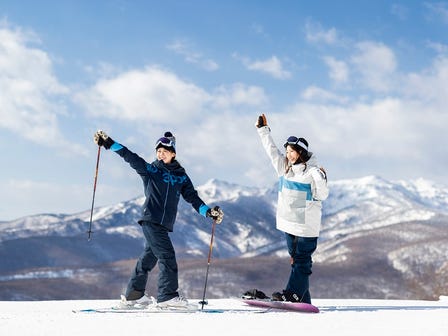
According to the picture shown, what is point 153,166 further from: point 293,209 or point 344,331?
point 344,331

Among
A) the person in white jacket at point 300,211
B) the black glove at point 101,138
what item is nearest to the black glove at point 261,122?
the person in white jacket at point 300,211

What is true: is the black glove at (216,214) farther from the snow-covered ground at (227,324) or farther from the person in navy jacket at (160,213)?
the snow-covered ground at (227,324)

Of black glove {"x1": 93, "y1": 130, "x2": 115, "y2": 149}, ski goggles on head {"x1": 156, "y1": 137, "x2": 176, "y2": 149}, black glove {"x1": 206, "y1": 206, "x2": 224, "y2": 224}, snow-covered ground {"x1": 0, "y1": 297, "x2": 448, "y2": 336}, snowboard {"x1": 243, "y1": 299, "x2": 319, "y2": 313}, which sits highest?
ski goggles on head {"x1": 156, "y1": 137, "x2": 176, "y2": 149}

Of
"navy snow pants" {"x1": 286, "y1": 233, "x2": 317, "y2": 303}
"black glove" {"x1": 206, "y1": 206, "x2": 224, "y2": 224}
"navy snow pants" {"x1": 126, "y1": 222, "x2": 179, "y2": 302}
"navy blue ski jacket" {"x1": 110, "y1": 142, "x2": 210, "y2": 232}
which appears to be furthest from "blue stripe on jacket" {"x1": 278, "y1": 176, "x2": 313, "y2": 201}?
"navy snow pants" {"x1": 126, "y1": 222, "x2": 179, "y2": 302}

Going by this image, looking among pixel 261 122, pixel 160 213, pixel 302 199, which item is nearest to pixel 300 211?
pixel 302 199

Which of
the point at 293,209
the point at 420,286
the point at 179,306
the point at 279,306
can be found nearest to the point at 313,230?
the point at 293,209

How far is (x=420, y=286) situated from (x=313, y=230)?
199255 mm

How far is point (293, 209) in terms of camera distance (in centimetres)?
788

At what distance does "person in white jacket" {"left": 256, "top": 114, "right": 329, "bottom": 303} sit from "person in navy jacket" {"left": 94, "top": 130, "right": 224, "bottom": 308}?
104cm

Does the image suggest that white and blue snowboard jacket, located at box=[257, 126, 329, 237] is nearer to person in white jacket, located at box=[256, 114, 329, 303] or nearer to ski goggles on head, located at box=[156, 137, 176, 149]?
person in white jacket, located at box=[256, 114, 329, 303]

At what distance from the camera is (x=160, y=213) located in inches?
291

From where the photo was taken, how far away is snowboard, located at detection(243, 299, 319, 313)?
24.3ft

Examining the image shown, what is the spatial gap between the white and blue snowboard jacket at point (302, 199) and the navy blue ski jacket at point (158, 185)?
114cm

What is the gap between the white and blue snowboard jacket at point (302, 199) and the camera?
25.6ft
